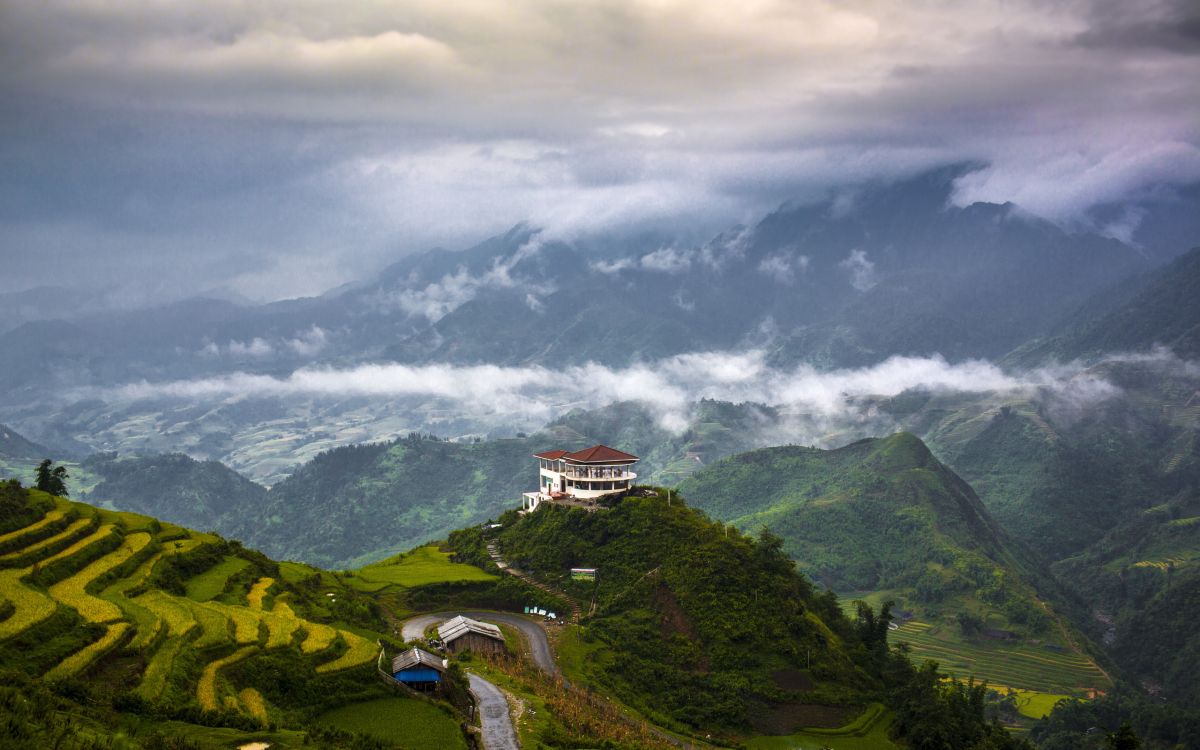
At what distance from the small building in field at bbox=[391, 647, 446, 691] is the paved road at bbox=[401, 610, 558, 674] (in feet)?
36.9

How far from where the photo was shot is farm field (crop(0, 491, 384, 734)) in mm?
29125

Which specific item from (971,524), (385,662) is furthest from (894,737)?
(971,524)

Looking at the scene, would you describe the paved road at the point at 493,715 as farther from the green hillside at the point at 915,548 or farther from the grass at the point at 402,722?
the green hillside at the point at 915,548

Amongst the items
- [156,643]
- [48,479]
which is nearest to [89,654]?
[156,643]

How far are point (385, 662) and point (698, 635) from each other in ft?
70.4

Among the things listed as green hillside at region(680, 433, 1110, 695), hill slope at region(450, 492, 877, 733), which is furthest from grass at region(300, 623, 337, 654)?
green hillside at region(680, 433, 1110, 695)

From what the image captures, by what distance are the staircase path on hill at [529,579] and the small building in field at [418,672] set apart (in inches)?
787

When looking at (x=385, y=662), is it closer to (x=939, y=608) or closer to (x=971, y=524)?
(x=939, y=608)

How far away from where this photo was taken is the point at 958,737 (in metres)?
47.7

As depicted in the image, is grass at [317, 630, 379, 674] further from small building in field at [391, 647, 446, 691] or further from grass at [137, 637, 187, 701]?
grass at [137, 637, 187, 701]

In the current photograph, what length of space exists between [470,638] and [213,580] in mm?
12995

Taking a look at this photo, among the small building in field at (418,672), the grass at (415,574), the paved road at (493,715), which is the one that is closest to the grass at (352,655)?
the small building in field at (418,672)

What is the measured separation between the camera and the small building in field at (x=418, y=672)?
3678cm

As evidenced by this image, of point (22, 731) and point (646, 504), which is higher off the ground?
point (22, 731)
